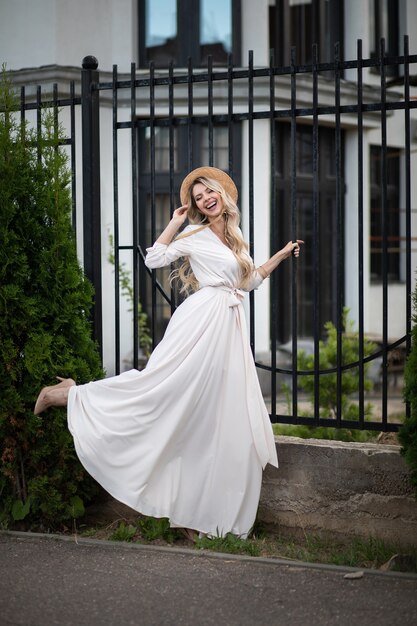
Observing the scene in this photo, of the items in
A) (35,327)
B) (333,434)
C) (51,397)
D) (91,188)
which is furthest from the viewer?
(333,434)

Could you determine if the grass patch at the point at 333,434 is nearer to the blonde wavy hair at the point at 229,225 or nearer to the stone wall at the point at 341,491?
the stone wall at the point at 341,491

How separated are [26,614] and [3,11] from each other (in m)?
10.7

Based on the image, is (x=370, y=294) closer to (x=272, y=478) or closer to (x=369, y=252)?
(x=369, y=252)

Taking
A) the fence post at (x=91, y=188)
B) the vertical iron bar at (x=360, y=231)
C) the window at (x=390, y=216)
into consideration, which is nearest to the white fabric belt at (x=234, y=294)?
the vertical iron bar at (x=360, y=231)

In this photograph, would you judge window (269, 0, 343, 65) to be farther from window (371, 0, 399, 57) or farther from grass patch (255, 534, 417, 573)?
grass patch (255, 534, 417, 573)

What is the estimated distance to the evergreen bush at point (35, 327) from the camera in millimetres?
5832

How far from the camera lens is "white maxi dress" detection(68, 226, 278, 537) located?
18.2 feet

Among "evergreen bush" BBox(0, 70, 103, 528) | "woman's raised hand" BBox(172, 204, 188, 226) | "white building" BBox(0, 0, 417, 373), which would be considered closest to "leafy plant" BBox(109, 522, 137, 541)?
"evergreen bush" BBox(0, 70, 103, 528)

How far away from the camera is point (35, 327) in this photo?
5.89m

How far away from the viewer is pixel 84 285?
243 inches

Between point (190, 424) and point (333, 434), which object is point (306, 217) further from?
point (190, 424)

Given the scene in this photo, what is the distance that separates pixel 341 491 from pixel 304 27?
10.1m

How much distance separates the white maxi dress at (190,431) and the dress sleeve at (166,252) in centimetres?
1

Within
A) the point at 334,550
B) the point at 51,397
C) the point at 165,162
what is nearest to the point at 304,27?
the point at 165,162
